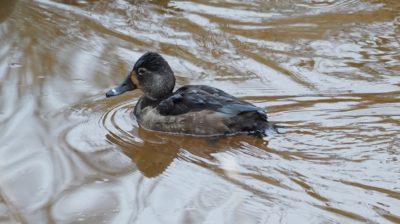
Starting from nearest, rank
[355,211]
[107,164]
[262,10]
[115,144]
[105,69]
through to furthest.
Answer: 1. [355,211]
2. [107,164]
3. [115,144]
4. [105,69]
5. [262,10]

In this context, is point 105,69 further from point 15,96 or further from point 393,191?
point 393,191

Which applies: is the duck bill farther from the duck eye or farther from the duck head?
the duck eye

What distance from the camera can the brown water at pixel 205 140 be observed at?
5938 mm

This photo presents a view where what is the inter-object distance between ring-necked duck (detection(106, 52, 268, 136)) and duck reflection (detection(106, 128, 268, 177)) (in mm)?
86

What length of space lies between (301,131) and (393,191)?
4.65 feet

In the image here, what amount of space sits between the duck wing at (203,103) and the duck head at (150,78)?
251 millimetres

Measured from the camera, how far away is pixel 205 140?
7332mm

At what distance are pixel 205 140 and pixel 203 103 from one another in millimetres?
324

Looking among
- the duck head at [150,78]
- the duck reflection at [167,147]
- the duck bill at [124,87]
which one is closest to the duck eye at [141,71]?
the duck head at [150,78]

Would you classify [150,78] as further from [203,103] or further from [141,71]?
[203,103]

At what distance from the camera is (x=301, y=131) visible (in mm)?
7277

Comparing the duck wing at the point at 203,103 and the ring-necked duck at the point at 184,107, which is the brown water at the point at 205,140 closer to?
the ring-necked duck at the point at 184,107

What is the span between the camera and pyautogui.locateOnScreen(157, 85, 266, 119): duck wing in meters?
7.30

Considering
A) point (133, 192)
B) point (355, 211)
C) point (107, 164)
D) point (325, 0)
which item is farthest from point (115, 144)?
point (325, 0)
